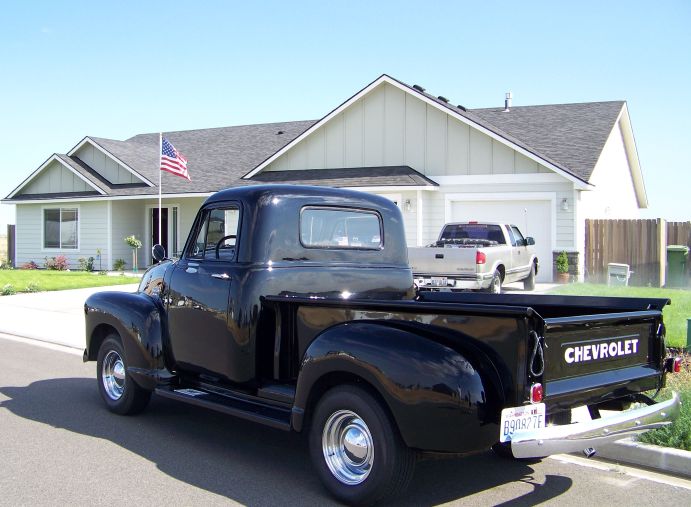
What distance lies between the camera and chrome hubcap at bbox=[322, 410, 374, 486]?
452 centimetres

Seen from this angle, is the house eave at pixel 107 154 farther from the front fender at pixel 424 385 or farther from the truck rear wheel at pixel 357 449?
the front fender at pixel 424 385

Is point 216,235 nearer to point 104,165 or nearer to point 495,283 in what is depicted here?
point 495,283

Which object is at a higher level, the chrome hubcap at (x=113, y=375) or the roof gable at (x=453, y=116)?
the roof gable at (x=453, y=116)

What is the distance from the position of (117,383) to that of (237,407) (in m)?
2.15

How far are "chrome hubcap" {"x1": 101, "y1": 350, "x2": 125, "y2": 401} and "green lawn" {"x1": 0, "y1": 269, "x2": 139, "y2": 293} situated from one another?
44.5 ft

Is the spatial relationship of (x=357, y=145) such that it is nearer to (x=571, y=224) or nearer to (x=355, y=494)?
(x=571, y=224)

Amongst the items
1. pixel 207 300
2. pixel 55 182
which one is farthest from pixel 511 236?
pixel 55 182

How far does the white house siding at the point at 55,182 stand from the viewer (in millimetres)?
26859

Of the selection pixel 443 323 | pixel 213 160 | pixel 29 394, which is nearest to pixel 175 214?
pixel 213 160

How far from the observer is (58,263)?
86.9 feet

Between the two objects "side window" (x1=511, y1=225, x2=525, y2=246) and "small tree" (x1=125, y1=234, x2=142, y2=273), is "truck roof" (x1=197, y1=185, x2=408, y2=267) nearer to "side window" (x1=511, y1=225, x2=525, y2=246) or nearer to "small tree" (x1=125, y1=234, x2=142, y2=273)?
"side window" (x1=511, y1=225, x2=525, y2=246)

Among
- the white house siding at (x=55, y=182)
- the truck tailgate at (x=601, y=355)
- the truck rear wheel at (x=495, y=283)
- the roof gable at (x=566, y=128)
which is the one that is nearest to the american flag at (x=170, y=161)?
the white house siding at (x=55, y=182)

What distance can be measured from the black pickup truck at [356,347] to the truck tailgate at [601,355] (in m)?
0.01

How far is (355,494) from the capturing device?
14.7ft
